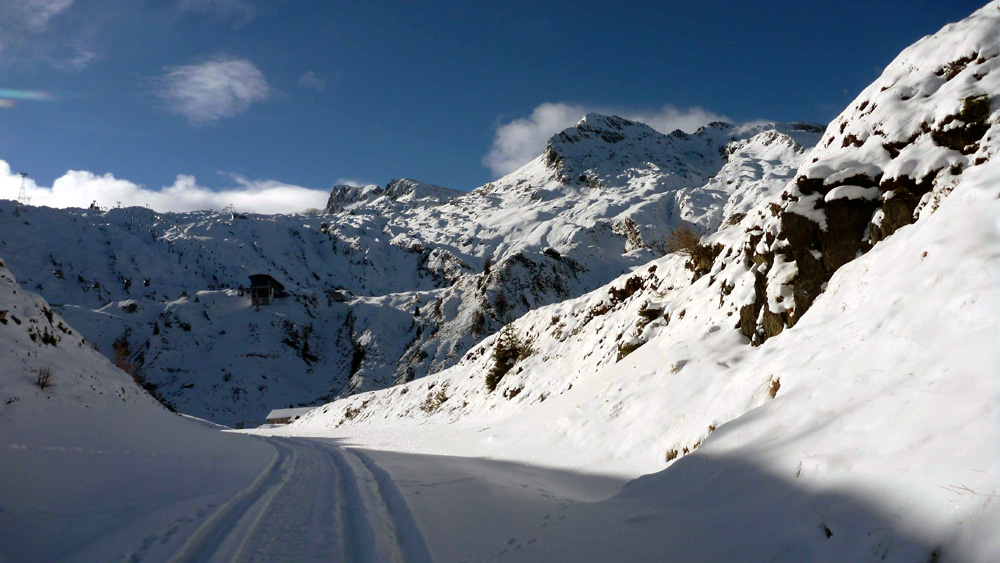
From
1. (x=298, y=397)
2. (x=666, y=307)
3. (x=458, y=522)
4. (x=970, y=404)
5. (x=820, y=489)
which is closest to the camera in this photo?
(x=970, y=404)

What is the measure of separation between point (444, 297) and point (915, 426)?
6243cm

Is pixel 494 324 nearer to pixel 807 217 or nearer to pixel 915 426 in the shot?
pixel 807 217

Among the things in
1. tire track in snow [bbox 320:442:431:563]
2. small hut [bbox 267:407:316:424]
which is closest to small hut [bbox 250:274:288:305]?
small hut [bbox 267:407:316:424]

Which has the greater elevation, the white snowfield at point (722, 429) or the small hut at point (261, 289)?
the small hut at point (261, 289)

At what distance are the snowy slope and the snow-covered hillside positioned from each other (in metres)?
4.36

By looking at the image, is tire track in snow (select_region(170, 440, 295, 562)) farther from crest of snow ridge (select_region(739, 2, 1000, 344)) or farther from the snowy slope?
crest of snow ridge (select_region(739, 2, 1000, 344))

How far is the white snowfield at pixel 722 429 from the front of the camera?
4.13 m

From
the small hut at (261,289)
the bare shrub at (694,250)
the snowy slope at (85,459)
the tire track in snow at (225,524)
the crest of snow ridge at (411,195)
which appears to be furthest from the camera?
the crest of snow ridge at (411,195)

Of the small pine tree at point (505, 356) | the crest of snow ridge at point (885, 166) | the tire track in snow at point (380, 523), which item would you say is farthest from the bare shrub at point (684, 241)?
the tire track in snow at point (380, 523)

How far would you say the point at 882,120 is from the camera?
35.0 ft

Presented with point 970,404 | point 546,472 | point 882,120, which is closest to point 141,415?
point 546,472

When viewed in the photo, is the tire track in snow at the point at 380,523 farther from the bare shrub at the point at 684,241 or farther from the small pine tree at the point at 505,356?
the small pine tree at the point at 505,356

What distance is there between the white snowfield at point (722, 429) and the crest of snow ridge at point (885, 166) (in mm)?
50

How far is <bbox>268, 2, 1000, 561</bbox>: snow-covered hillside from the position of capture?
382cm
